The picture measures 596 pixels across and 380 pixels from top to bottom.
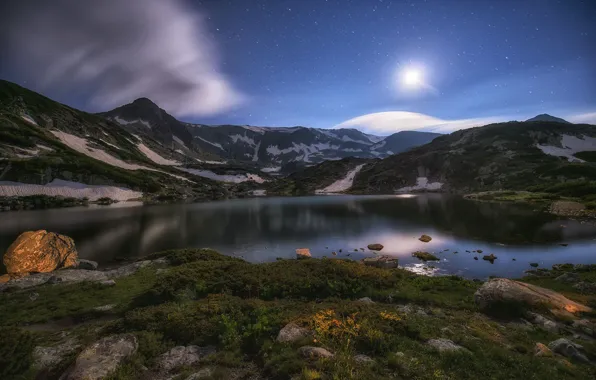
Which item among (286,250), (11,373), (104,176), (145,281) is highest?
(104,176)

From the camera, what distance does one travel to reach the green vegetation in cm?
1067

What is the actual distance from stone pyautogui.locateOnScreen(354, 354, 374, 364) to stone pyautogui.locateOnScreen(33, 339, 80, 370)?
1202cm

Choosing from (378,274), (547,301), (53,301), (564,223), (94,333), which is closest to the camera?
(94,333)

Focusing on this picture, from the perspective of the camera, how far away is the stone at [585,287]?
23858 millimetres

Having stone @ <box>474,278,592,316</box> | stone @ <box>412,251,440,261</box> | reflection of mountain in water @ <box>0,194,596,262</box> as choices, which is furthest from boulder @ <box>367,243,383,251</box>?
stone @ <box>474,278,592,316</box>

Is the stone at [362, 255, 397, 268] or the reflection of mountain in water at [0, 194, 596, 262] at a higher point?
the stone at [362, 255, 397, 268]

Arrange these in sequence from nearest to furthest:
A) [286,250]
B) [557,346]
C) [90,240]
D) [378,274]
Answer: [557,346] → [378,274] → [286,250] → [90,240]

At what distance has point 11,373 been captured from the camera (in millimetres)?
10570

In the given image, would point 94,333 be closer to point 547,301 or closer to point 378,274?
point 378,274

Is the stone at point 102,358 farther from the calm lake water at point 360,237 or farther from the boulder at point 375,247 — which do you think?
the boulder at point 375,247

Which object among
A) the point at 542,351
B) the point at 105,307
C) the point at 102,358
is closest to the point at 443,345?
the point at 542,351

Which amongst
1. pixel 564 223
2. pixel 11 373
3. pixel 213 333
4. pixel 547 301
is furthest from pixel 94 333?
pixel 564 223

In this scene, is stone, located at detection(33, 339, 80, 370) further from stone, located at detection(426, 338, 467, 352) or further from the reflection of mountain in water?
the reflection of mountain in water

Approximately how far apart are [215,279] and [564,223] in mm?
77578
